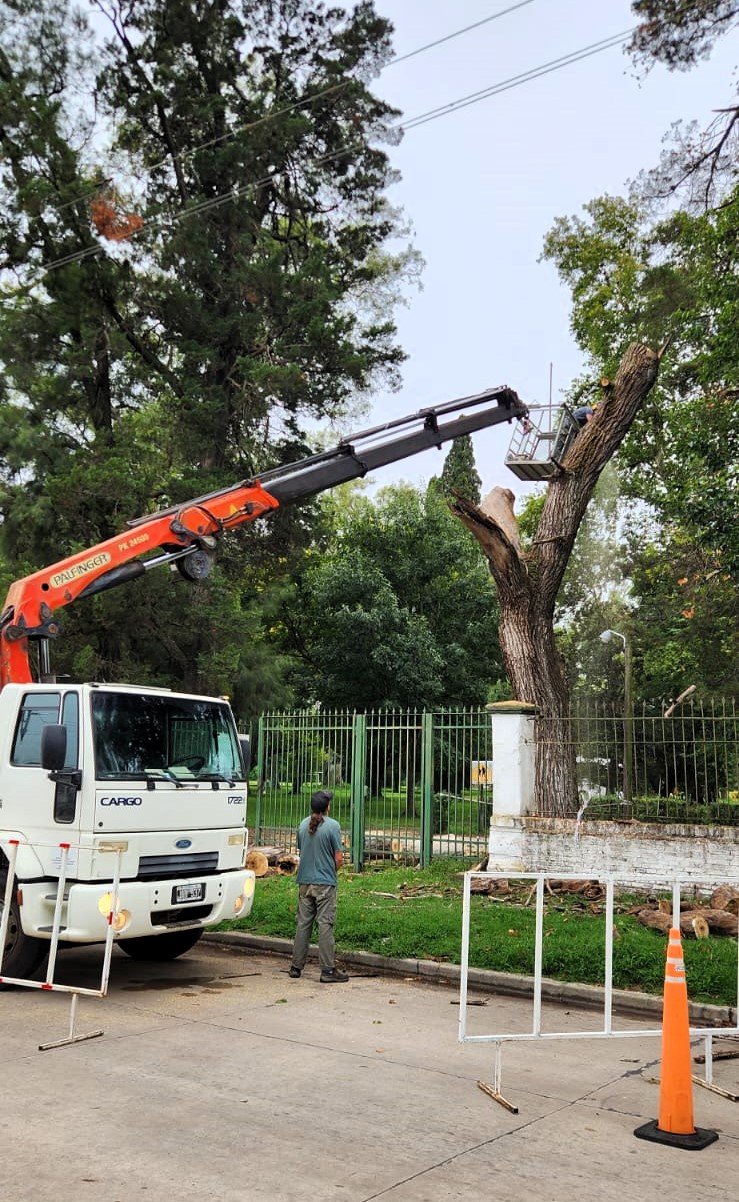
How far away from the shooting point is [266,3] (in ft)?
79.9

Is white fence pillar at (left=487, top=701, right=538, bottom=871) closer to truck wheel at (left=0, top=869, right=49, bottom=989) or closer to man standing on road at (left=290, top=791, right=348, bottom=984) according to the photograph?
man standing on road at (left=290, top=791, right=348, bottom=984)

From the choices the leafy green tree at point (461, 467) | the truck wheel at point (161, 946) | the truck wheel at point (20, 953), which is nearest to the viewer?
the truck wheel at point (20, 953)

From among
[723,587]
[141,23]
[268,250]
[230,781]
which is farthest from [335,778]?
[141,23]

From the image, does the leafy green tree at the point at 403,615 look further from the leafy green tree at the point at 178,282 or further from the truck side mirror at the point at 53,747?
the truck side mirror at the point at 53,747

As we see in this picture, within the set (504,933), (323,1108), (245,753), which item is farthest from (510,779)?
(323,1108)

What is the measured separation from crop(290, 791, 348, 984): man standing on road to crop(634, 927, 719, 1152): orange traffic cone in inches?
169

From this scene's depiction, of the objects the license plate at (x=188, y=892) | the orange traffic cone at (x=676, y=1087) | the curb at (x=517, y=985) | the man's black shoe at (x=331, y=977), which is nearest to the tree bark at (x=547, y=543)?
the curb at (x=517, y=985)

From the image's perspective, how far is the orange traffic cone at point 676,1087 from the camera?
16.0ft

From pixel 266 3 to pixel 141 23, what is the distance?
327cm

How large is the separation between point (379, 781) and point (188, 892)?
7160 millimetres

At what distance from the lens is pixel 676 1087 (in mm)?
4930

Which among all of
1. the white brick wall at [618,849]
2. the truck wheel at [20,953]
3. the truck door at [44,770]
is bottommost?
the truck wheel at [20,953]

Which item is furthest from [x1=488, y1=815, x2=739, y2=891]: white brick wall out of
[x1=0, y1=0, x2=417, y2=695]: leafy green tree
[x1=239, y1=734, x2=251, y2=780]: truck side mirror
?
[x1=0, y1=0, x2=417, y2=695]: leafy green tree

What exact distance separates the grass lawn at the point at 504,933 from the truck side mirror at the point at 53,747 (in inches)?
150
